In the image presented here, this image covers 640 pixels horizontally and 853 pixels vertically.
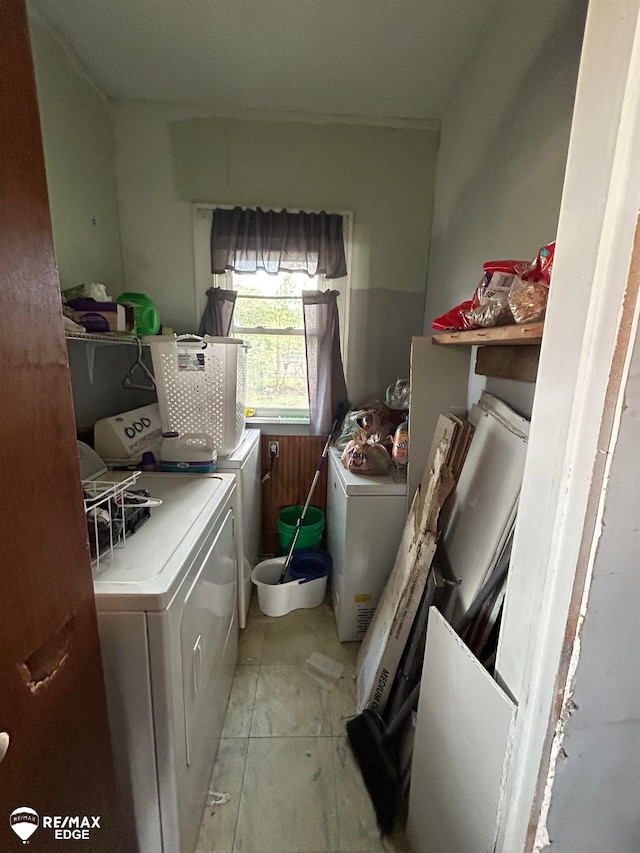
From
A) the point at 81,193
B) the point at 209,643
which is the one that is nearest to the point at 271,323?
the point at 81,193

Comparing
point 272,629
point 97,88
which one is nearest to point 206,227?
point 97,88

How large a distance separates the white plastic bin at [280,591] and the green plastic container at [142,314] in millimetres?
1426

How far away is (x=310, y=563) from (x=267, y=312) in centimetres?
162

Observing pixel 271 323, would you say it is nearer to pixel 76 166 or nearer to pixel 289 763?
pixel 76 166

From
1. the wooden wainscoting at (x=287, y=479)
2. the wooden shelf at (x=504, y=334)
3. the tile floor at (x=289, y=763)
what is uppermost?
the wooden shelf at (x=504, y=334)

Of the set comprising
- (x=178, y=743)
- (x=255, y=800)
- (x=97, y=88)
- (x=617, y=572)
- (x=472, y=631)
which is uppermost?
(x=97, y=88)

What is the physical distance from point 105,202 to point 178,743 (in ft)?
8.18

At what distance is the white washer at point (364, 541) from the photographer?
5.57ft


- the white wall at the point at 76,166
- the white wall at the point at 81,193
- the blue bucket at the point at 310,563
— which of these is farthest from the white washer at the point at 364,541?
the white wall at the point at 76,166

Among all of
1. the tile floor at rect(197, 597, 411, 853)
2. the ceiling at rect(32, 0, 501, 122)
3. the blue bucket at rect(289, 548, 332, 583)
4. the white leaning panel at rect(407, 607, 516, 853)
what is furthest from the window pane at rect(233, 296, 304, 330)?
the white leaning panel at rect(407, 607, 516, 853)

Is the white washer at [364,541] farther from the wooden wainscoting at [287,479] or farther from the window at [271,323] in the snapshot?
the window at [271,323]

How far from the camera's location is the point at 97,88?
199 centimetres

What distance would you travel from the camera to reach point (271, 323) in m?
2.46

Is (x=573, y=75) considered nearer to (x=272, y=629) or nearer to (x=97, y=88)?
(x=97, y=88)
